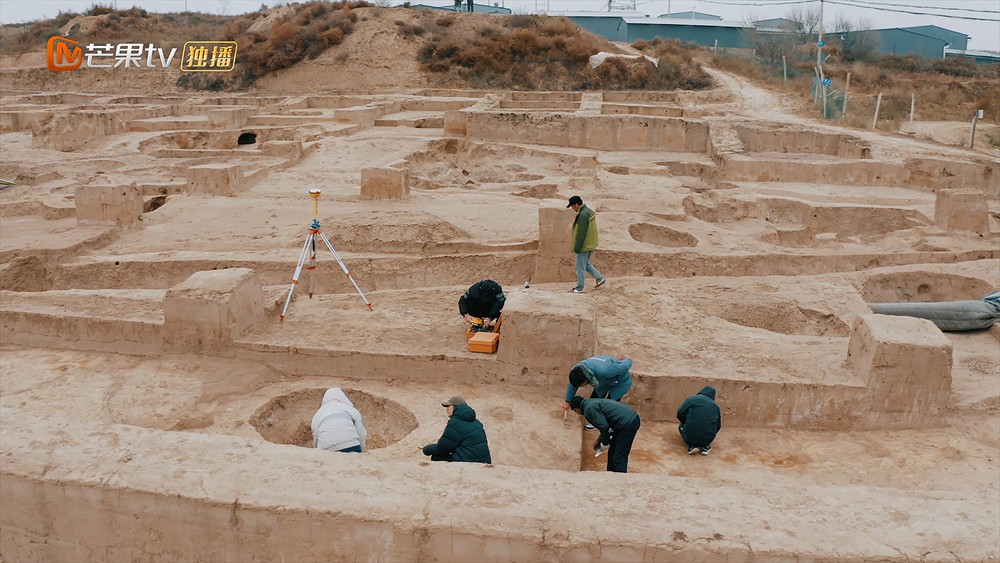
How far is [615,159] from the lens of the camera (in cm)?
1634

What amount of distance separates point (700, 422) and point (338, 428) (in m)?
2.59

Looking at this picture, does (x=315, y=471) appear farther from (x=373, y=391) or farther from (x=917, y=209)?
(x=917, y=209)

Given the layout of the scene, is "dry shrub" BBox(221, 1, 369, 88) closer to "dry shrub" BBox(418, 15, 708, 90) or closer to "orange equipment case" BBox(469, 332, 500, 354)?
"dry shrub" BBox(418, 15, 708, 90)

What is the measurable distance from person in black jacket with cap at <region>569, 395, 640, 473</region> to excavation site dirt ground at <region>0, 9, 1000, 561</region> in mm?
258

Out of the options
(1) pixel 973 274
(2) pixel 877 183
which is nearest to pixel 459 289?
(1) pixel 973 274

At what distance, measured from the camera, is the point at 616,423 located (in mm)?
4914

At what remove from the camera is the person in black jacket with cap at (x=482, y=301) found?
6562 mm

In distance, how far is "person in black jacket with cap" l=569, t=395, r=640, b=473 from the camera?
193 inches

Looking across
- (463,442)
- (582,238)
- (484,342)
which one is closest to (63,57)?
(582,238)

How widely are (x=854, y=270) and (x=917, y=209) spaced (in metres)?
3.74

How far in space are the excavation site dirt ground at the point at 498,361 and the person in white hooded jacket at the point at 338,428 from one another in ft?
1.45

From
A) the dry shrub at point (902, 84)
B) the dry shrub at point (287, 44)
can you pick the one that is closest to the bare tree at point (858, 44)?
the dry shrub at point (902, 84)

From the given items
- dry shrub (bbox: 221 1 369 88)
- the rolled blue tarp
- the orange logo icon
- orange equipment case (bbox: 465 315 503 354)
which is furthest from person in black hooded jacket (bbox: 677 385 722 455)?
the orange logo icon

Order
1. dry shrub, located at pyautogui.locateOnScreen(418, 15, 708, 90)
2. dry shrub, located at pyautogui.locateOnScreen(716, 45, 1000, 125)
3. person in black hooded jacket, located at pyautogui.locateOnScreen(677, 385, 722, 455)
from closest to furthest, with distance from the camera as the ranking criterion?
person in black hooded jacket, located at pyautogui.locateOnScreen(677, 385, 722, 455) < dry shrub, located at pyautogui.locateOnScreen(716, 45, 1000, 125) < dry shrub, located at pyautogui.locateOnScreen(418, 15, 708, 90)
